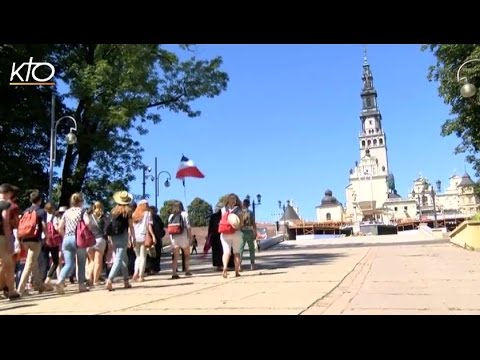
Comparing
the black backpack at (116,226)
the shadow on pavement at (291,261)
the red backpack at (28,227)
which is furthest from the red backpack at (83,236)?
the shadow on pavement at (291,261)

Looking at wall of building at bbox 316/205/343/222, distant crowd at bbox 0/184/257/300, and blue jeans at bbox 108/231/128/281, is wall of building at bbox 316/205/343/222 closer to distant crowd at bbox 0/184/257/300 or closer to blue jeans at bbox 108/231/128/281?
distant crowd at bbox 0/184/257/300

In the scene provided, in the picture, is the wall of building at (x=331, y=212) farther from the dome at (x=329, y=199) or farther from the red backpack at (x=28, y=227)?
the red backpack at (x=28, y=227)

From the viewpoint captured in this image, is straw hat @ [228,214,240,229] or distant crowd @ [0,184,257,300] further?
straw hat @ [228,214,240,229]

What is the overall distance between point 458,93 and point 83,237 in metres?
13.7

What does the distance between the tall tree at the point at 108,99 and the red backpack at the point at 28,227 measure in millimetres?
6609

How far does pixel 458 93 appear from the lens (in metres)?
17.3

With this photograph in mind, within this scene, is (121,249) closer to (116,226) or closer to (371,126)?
(116,226)

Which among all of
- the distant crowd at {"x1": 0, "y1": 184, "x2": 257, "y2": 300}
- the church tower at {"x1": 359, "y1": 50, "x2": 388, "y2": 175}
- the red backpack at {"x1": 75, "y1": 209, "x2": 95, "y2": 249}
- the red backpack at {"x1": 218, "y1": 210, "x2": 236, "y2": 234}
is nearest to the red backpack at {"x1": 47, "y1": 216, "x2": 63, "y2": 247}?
the distant crowd at {"x1": 0, "y1": 184, "x2": 257, "y2": 300}

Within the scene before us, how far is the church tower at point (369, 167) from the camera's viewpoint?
141 meters

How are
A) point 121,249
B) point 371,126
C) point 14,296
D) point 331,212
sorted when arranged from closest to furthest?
1. point 14,296
2. point 121,249
3. point 331,212
4. point 371,126

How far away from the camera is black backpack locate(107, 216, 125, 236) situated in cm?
838

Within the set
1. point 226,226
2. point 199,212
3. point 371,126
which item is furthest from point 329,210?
point 226,226
